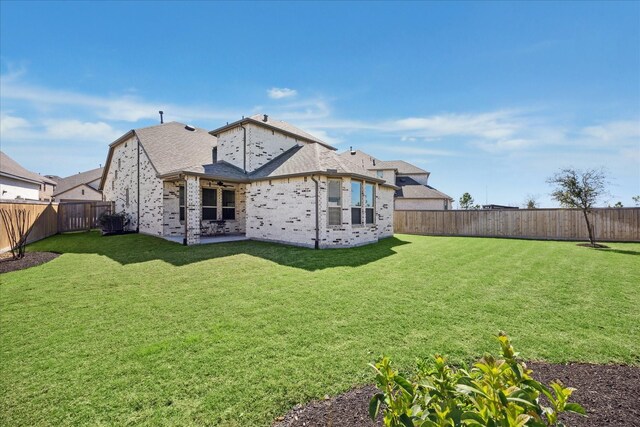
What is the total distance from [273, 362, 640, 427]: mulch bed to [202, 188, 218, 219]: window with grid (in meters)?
12.8

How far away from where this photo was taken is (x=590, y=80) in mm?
9305

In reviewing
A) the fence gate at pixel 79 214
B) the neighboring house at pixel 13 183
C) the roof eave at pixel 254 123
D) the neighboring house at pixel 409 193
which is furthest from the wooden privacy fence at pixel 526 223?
the neighboring house at pixel 13 183

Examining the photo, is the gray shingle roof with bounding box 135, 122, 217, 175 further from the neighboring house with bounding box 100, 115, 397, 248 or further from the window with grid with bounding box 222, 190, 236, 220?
the window with grid with bounding box 222, 190, 236, 220

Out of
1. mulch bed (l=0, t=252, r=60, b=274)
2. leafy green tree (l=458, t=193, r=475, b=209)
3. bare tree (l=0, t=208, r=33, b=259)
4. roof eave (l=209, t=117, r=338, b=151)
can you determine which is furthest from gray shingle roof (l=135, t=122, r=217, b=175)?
leafy green tree (l=458, t=193, r=475, b=209)

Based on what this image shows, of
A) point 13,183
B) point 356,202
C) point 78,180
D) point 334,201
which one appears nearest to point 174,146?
point 334,201

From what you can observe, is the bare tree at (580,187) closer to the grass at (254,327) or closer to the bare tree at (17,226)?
the grass at (254,327)

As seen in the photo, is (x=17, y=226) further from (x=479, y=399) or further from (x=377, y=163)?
(x=377, y=163)

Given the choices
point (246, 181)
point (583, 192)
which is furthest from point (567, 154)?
point (246, 181)

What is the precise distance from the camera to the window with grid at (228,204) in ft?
47.5

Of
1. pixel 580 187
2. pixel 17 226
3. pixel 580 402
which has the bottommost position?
pixel 580 402

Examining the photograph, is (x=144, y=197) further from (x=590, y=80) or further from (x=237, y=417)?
(x=590, y=80)

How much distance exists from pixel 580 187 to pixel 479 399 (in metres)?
16.8

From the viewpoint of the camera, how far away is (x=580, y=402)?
2.56 meters

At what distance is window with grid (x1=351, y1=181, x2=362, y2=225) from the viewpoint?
468 inches
